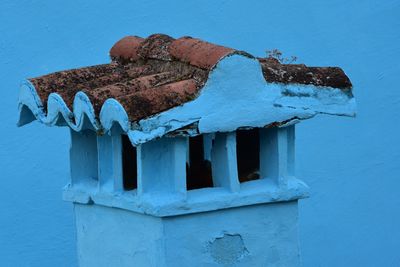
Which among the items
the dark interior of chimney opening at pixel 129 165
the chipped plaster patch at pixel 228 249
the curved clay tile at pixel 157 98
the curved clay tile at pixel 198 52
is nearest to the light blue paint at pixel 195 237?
the chipped plaster patch at pixel 228 249

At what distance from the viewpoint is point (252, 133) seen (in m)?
4.20

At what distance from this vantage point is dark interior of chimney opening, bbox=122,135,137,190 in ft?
13.6

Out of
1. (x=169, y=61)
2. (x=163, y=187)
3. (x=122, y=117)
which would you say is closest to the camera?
(x=122, y=117)

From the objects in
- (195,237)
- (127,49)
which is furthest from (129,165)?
(127,49)

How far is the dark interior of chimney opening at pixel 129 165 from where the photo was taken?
414 centimetres

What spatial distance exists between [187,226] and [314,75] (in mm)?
703

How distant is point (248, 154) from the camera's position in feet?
14.0

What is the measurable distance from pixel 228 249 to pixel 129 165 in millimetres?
485

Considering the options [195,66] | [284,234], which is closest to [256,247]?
[284,234]

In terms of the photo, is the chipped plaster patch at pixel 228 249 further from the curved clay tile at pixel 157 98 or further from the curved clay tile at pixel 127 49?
the curved clay tile at pixel 127 49

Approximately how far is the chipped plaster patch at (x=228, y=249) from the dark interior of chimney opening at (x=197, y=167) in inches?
11.5

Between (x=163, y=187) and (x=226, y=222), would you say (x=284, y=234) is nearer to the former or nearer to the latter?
(x=226, y=222)

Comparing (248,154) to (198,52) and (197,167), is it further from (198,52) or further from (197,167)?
(198,52)

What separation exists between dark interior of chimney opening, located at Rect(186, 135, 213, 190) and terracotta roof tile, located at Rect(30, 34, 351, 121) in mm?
331
